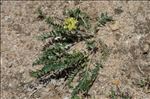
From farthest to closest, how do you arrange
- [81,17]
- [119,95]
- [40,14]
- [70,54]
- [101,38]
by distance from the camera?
[40,14] < [81,17] < [101,38] < [70,54] < [119,95]

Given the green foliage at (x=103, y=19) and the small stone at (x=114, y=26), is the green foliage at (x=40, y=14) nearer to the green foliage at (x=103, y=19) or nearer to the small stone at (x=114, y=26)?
the green foliage at (x=103, y=19)

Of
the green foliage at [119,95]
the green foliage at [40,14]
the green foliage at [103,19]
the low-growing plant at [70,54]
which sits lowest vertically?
the green foliage at [119,95]

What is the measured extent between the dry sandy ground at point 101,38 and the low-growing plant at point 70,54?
121 millimetres

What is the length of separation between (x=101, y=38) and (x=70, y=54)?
1.54ft

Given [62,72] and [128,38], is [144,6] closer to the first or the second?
[128,38]

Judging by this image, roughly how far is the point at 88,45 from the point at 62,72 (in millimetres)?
484

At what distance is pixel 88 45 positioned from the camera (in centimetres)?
537

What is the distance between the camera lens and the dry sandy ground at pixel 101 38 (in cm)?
499

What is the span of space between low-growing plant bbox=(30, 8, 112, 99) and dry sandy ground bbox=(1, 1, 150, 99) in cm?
12

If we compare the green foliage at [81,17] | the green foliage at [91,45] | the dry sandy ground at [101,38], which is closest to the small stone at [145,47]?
the dry sandy ground at [101,38]

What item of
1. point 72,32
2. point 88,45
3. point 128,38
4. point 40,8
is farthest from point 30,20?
point 128,38

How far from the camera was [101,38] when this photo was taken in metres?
5.44

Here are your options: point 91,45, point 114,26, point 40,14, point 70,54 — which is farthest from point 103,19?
point 40,14

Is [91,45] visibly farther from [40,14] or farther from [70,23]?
[40,14]
